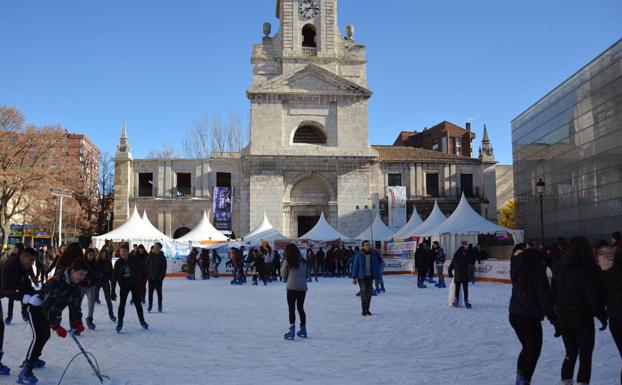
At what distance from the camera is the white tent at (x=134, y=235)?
2894 cm

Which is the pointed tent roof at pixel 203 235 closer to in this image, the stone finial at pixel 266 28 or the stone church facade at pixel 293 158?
the stone church facade at pixel 293 158

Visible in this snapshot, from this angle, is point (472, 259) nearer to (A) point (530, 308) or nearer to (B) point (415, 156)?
(A) point (530, 308)

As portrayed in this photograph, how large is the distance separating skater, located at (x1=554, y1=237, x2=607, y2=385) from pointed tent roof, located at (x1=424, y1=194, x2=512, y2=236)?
20.1 meters

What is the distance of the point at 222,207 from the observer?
39.1 meters

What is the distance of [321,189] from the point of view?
3938 centimetres

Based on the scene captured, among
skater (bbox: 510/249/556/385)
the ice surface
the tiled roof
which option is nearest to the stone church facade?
the tiled roof

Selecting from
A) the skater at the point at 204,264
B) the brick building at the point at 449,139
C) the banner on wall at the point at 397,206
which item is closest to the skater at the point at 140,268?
the skater at the point at 204,264

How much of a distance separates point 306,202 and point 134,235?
13219mm

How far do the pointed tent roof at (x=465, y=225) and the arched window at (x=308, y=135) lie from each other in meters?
15.3

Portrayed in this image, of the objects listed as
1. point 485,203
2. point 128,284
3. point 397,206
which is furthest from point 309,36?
point 128,284

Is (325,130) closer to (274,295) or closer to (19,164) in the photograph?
(19,164)

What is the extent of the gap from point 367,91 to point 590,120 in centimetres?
1603

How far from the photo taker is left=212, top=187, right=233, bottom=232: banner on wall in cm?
3875

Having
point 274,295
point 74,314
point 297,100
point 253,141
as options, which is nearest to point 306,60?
point 297,100
